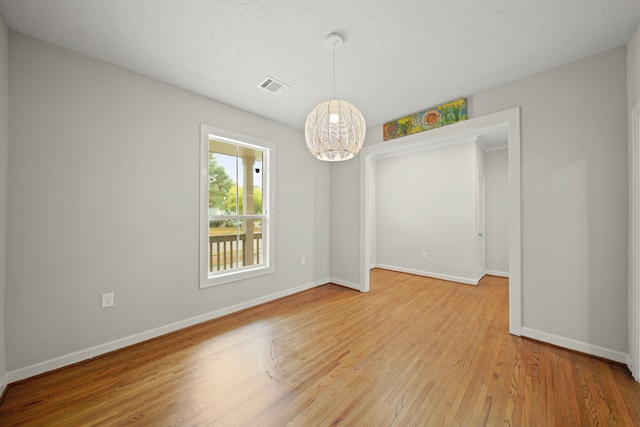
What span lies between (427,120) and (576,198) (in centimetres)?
170

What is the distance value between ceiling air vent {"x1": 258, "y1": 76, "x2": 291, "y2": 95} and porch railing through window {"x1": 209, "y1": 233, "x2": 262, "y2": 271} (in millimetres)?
1880

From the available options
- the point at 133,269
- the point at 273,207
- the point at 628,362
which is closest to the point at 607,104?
the point at 628,362

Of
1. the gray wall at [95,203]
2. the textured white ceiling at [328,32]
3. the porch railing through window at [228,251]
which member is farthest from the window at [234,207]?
the textured white ceiling at [328,32]

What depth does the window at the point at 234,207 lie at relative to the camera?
2.89 meters

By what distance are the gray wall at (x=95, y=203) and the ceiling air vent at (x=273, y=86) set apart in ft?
2.32

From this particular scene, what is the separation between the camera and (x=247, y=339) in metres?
2.43

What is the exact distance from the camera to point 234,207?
10.8ft

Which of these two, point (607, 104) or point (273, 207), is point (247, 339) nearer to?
→ point (273, 207)

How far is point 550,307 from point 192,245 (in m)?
3.68

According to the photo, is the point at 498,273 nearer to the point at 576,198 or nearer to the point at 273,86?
the point at 576,198

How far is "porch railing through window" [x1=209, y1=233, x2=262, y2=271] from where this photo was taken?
324 centimetres

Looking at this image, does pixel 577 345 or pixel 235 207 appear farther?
pixel 235 207

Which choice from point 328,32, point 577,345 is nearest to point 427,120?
point 328,32

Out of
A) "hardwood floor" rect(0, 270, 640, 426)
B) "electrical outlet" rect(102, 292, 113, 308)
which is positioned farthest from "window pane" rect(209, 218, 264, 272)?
"electrical outlet" rect(102, 292, 113, 308)
